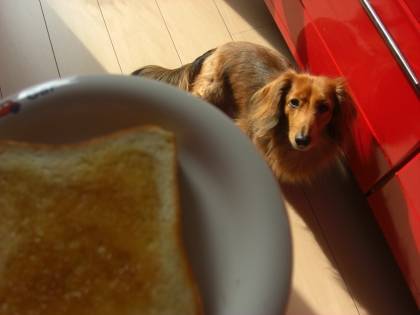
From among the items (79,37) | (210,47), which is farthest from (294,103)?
(79,37)

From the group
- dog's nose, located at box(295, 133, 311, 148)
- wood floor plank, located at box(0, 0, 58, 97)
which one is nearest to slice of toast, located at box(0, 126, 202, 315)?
dog's nose, located at box(295, 133, 311, 148)

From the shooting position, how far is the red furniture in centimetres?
103

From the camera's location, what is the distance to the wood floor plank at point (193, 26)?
1.71 metres

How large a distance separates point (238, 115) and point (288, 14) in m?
0.52

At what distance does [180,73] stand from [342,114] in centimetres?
69

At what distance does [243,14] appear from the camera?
6.05 ft

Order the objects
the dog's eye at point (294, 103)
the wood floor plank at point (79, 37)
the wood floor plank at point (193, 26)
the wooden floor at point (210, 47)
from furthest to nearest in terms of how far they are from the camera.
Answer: the wood floor plank at point (193, 26)
the wood floor plank at point (79, 37)
the wooden floor at point (210, 47)
the dog's eye at point (294, 103)

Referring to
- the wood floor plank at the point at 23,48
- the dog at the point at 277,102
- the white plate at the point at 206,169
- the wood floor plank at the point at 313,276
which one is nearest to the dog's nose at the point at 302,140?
the dog at the point at 277,102

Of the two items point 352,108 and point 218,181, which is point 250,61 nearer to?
point 352,108

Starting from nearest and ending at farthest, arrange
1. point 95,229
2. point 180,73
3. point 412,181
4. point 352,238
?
point 95,229
point 412,181
point 352,238
point 180,73

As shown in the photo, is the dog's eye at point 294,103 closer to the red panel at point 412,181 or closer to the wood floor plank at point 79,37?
the red panel at point 412,181

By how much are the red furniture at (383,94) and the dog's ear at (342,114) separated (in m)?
0.07

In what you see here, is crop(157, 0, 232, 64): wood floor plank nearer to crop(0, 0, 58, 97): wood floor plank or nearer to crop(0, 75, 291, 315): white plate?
crop(0, 0, 58, 97): wood floor plank

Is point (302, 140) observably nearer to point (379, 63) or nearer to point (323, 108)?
point (323, 108)
